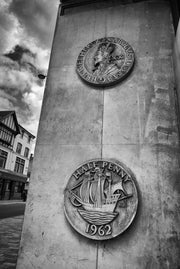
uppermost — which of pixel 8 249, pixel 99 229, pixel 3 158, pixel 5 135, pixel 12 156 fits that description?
pixel 5 135

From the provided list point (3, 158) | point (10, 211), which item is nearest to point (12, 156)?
point (3, 158)

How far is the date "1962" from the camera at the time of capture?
299cm

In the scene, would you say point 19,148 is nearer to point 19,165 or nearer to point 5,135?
point 19,165

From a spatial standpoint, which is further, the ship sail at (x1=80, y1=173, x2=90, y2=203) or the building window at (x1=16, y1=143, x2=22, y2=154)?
the building window at (x1=16, y1=143, x2=22, y2=154)

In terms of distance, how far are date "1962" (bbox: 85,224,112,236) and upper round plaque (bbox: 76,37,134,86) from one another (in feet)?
9.82

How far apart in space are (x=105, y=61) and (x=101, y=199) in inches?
125

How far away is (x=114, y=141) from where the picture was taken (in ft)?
11.9

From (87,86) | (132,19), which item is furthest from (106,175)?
(132,19)

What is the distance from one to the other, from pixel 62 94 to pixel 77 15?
268 cm

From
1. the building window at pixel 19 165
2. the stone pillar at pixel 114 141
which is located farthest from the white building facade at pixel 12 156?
the stone pillar at pixel 114 141

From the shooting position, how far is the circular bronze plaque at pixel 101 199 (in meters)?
3.02

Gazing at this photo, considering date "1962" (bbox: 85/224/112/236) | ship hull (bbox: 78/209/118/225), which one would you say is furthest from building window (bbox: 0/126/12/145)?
date "1962" (bbox: 85/224/112/236)

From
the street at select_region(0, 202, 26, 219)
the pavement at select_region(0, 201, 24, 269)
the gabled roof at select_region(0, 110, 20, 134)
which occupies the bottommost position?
the street at select_region(0, 202, 26, 219)

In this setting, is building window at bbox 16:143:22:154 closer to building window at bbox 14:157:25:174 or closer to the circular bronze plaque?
Answer: building window at bbox 14:157:25:174
